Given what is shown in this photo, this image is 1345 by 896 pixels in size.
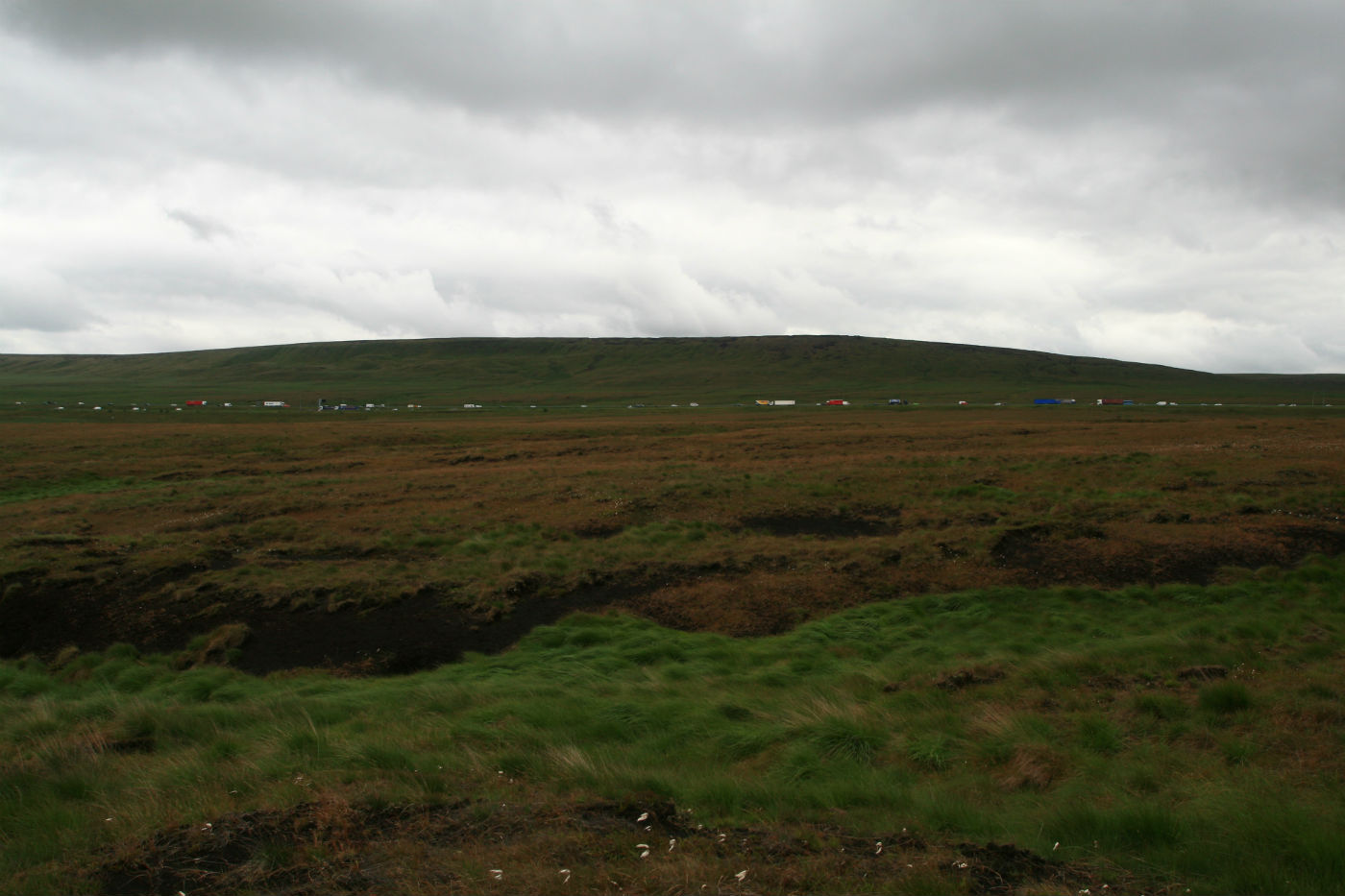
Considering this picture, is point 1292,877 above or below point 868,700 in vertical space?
above

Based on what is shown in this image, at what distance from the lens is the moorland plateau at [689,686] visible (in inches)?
194

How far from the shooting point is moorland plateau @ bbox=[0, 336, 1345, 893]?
16.2 ft

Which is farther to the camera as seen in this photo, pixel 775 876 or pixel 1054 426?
pixel 1054 426

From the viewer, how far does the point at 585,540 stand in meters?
19.8

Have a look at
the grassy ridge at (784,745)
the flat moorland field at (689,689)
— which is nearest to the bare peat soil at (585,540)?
the flat moorland field at (689,689)

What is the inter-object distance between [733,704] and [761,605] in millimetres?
5455

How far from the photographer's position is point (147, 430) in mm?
63156

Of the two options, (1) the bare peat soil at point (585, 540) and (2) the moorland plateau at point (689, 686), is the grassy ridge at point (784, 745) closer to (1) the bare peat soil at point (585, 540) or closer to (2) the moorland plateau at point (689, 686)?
(2) the moorland plateau at point (689, 686)

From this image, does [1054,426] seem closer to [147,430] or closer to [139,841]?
[139,841]

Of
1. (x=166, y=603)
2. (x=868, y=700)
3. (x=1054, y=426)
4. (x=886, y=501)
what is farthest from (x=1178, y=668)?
(x=1054, y=426)

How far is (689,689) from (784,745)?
2371 mm

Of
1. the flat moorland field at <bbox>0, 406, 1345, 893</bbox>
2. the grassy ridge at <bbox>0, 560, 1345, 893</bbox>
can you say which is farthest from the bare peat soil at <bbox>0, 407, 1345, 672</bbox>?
the grassy ridge at <bbox>0, 560, 1345, 893</bbox>

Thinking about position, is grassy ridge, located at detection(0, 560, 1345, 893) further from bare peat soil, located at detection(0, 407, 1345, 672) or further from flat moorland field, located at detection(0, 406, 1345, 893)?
bare peat soil, located at detection(0, 407, 1345, 672)

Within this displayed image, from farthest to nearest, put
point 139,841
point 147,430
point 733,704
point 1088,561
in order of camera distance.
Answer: point 147,430 < point 1088,561 < point 733,704 < point 139,841
